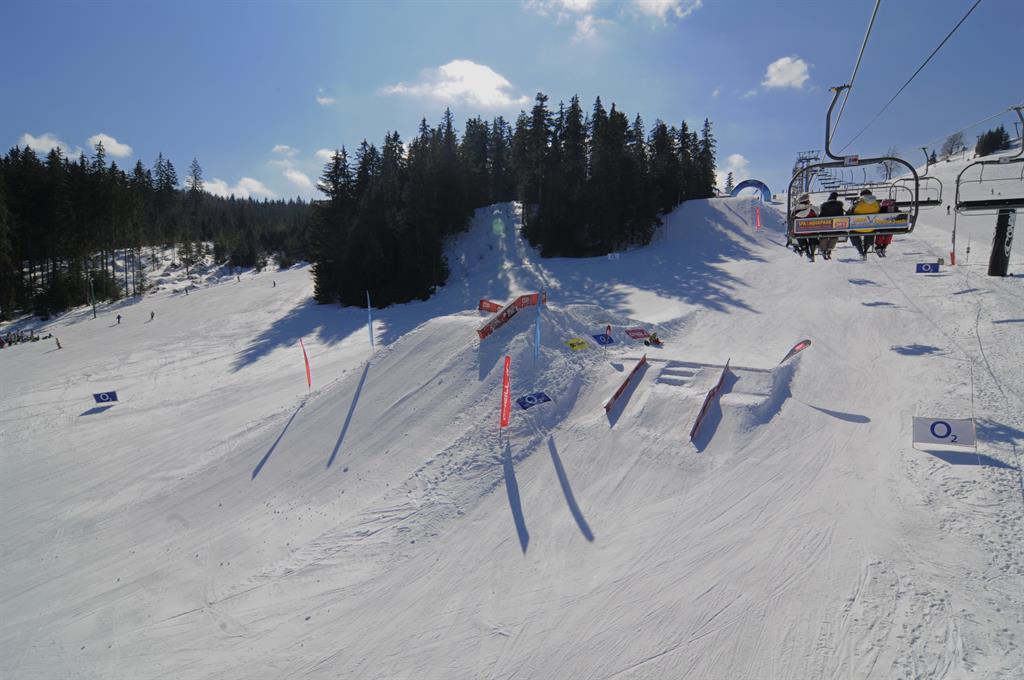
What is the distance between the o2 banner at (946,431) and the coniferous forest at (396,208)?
108 feet

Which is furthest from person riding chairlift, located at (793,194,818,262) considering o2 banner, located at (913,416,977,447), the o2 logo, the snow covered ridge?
the o2 logo

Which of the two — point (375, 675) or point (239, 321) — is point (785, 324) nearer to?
point (375, 675)

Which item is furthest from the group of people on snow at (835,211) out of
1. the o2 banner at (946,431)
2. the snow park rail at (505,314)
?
the snow park rail at (505,314)

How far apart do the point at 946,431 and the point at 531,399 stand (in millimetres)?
9896

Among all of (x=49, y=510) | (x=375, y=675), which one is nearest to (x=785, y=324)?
(x=375, y=675)

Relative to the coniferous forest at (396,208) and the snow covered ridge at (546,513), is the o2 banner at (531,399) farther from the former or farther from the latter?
the coniferous forest at (396,208)

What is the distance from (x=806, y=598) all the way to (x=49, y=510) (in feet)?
60.0

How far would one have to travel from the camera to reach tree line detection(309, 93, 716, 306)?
38906 mm

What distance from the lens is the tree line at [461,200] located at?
128ft

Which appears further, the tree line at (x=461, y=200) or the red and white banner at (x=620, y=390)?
the tree line at (x=461, y=200)

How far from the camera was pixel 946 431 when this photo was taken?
10.1 meters

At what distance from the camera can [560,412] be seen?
45.6 ft

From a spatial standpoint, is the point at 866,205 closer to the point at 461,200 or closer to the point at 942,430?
the point at 942,430

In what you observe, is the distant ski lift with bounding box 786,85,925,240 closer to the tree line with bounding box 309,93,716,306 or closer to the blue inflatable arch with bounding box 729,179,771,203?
the tree line with bounding box 309,93,716,306
